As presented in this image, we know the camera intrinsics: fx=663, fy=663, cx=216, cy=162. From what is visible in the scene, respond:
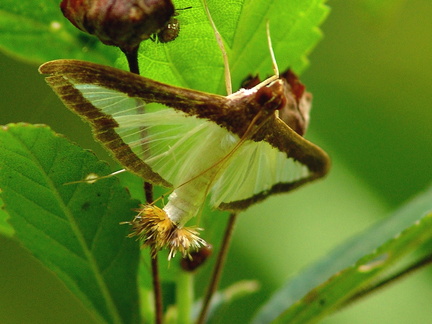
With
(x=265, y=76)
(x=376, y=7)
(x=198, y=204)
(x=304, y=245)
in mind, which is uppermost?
(x=376, y=7)

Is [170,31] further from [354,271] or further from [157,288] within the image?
[354,271]

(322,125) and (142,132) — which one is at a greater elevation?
(322,125)

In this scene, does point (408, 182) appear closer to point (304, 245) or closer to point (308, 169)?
point (304, 245)

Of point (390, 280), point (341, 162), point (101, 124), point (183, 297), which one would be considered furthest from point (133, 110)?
point (341, 162)

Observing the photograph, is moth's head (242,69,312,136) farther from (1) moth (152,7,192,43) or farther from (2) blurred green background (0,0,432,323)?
(2) blurred green background (0,0,432,323)

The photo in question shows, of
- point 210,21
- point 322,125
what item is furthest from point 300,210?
point 210,21

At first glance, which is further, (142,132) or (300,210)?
(300,210)

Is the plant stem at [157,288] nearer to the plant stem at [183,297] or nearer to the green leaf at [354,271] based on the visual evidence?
the plant stem at [183,297]

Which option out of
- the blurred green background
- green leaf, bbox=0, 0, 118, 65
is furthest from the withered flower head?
the blurred green background
